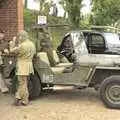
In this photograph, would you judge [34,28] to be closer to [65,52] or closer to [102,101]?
[65,52]

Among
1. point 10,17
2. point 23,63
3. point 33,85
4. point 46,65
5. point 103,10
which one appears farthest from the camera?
point 103,10

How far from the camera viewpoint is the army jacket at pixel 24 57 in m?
11.4

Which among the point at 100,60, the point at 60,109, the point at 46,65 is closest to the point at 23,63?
the point at 46,65

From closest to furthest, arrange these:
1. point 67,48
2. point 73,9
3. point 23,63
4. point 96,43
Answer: point 23,63
point 67,48
point 96,43
point 73,9

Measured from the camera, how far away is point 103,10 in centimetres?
2581

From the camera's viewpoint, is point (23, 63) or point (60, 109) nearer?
point (60, 109)

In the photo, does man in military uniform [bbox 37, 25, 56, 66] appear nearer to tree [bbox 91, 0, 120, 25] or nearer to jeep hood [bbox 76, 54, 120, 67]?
jeep hood [bbox 76, 54, 120, 67]

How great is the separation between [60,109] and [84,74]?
113 centimetres

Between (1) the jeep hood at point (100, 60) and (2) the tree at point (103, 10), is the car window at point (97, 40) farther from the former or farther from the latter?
(2) the tree at point (103, 10)

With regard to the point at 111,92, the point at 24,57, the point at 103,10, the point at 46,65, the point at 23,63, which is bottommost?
the point at 111,92

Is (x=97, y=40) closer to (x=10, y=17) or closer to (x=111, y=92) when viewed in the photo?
(x=10, y=17)

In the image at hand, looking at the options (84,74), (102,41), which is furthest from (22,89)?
(102,41)

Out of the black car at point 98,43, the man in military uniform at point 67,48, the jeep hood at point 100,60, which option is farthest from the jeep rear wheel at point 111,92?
the black car at point 98,43

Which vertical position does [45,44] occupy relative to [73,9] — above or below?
below
